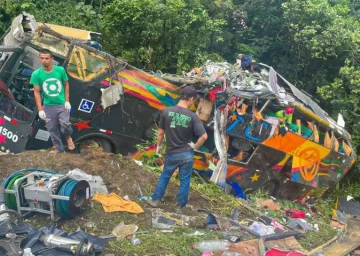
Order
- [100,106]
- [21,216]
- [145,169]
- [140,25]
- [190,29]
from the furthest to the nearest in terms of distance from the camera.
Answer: [190,29]
[140,25]
[100,106]
[145,169]
[21,216]

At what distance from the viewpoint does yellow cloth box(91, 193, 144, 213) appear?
602 cm

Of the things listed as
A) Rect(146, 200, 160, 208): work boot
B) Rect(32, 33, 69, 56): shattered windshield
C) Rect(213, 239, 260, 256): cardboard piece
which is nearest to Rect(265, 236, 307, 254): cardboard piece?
Rect(213, 239, 260, 256): cardboard piece

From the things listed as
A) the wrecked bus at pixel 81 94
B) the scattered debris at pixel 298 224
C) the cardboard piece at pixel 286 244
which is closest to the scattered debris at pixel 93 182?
the wrecked bus at pixel 81 94

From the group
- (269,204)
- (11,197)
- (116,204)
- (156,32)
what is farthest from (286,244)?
(156,32)

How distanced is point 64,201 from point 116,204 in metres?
0.90

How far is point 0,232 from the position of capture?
15.9ft

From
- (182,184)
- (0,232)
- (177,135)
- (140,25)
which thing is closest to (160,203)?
(182,184)

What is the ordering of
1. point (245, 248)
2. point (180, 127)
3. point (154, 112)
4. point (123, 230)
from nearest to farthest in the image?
point (245, 248) < point (123, 230) < point (180, 127) < point (154, 112)

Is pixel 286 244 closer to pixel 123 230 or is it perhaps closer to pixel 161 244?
pixel 161 244

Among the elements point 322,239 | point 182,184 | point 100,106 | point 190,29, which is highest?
point 190,29

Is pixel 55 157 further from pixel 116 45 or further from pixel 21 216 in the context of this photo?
pixel 116 45

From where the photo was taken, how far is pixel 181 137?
6.34 metres

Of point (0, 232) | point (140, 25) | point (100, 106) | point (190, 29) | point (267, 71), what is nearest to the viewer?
point (0, 232)

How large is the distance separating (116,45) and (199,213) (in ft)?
23.3
